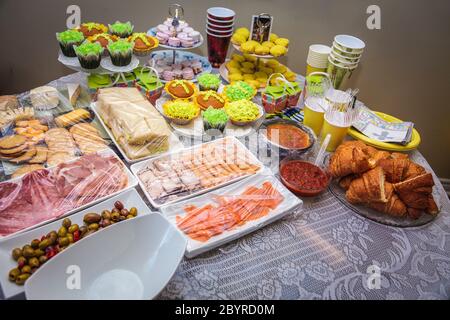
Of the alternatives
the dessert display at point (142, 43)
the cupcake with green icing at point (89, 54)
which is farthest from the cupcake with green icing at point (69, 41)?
the dessert display at point (142, 43)

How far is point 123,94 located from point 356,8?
1.88 metres

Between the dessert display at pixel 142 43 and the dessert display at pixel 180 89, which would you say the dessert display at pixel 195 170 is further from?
the dessert display at pixel 142 43

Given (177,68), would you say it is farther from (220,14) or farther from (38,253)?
(38,253)

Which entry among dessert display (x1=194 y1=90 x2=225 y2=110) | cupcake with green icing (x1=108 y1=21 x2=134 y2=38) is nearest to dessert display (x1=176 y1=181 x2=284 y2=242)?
dessert display (x1=194 y1=90 x2=225 y2=110)

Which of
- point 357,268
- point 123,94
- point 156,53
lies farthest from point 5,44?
point 357,268

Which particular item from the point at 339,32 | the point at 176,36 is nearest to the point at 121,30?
the point at 176,36

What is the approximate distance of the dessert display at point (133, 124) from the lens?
5.13ft

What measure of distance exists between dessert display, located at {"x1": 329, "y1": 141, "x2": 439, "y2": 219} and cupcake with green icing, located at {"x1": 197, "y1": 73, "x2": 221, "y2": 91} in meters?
0.86

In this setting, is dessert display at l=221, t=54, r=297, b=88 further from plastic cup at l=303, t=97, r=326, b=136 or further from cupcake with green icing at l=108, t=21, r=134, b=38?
cupcake with green icing at l=108, t=21, r=134, b=38

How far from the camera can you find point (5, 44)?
9.44 ft

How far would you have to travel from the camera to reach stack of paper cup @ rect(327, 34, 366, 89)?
6.56 ft
